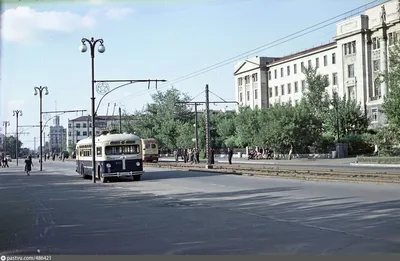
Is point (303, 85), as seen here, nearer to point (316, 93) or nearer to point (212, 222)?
point (316, 93)

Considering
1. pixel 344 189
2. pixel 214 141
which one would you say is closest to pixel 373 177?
pixel 344 189

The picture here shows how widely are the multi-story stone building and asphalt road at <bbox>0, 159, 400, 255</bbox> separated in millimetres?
44207

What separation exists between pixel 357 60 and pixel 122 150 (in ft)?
186

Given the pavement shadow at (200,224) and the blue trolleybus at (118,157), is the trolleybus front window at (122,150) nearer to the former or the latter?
the blue trolleybus at (118,157)

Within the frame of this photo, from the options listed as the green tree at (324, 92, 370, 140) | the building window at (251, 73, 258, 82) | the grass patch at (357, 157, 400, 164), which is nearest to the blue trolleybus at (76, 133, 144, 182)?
the grass patch at (357, 157, 400, 164)

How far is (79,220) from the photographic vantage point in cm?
1426

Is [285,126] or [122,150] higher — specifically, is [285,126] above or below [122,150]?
above

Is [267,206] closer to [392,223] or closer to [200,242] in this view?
[392,223]

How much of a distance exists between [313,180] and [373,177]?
2853 mm

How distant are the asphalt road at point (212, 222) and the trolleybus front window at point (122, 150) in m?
9.60

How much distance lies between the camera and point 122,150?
3197 cm

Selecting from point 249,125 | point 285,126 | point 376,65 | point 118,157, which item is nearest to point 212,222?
point 118,157

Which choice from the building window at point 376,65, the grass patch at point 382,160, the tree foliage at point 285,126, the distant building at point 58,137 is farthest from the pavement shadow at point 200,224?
the distant building at point 58,137

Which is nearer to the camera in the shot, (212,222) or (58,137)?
(212,222)
